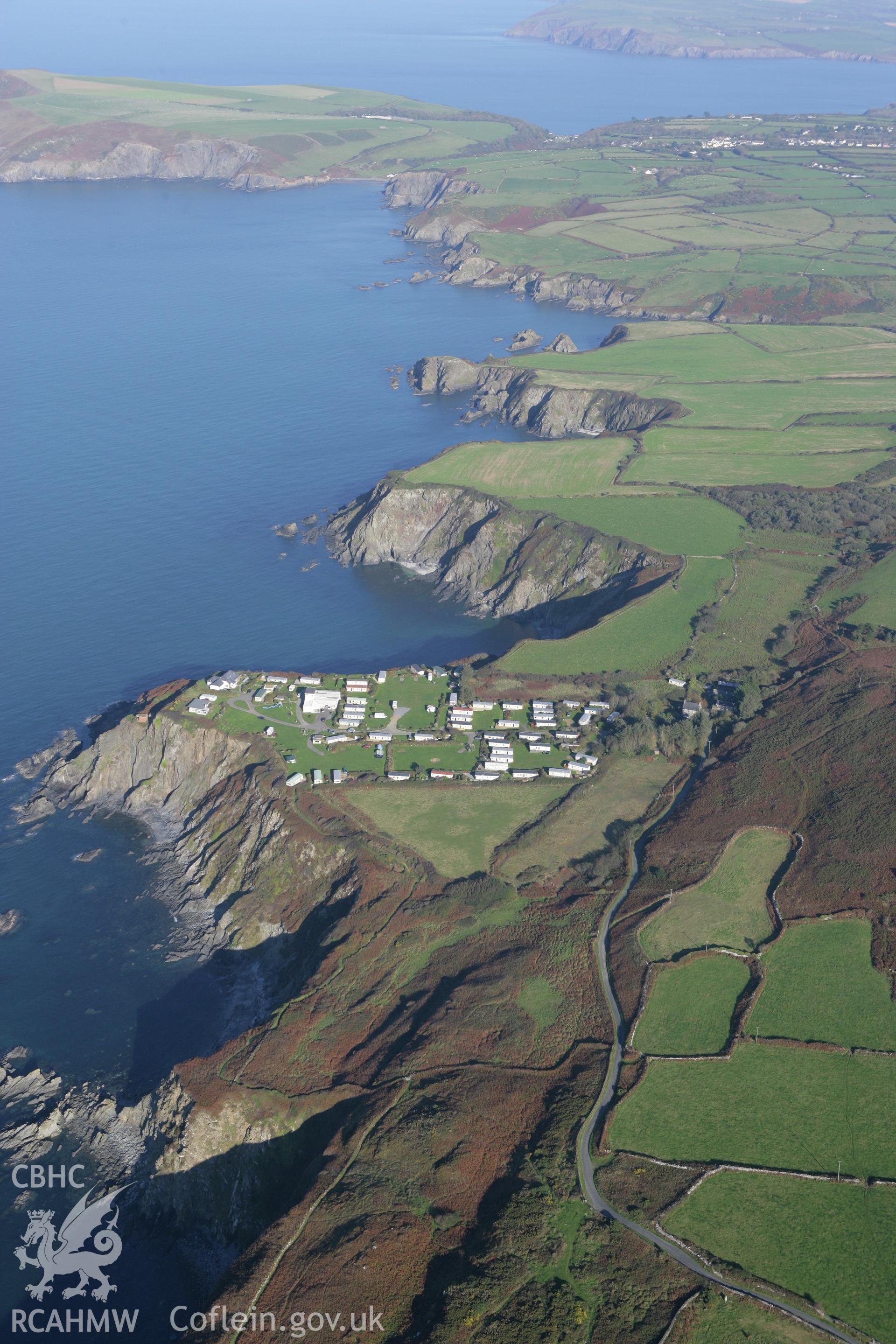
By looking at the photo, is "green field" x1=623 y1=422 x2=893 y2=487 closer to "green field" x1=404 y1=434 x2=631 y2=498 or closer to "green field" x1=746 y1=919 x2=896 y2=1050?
"green field" x1=404 y1=434 x2=631 y2=498

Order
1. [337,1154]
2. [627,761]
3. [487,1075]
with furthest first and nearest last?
[627,761]
[487,1075]
[337,1154]

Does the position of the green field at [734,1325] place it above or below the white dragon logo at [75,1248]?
above

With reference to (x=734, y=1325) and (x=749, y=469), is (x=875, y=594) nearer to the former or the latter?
(x=749, y=469)

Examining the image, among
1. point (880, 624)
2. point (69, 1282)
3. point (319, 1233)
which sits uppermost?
point (880, 624)

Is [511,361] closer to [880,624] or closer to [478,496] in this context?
[478,496]

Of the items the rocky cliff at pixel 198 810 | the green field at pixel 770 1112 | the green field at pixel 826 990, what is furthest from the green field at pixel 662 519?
the green field at pixel 770 1112

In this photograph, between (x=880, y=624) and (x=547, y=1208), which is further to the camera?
(x=880, y=624)

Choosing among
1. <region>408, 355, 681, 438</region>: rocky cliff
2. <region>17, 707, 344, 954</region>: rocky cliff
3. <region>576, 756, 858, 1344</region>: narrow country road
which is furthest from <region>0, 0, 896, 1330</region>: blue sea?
<region>576, 756, 858, 1344</region>: narrow country road

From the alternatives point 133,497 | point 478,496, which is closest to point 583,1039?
point 478,496

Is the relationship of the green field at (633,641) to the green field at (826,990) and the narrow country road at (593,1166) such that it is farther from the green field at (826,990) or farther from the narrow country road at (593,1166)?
the green field at (826,990)
